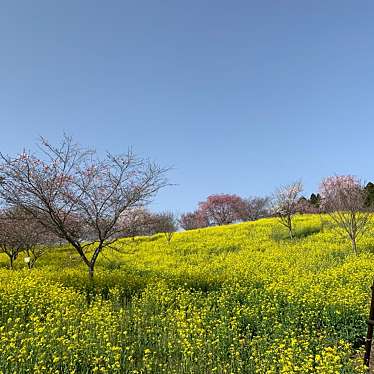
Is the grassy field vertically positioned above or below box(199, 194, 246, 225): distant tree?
below

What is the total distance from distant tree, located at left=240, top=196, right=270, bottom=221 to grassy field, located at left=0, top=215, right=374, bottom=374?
5462 cm

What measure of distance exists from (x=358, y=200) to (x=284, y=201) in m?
12.9

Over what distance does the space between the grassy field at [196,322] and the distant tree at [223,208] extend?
175 ft

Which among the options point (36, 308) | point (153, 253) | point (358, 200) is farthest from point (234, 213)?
point (36, 308)

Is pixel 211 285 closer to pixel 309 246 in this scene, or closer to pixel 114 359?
pixel 114 359

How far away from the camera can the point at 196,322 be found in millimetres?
7910

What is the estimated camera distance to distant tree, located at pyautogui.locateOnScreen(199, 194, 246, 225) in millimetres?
73312

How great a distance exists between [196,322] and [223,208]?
66.4 meters

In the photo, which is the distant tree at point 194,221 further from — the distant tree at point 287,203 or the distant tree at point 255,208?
the distant tree at point 287,203

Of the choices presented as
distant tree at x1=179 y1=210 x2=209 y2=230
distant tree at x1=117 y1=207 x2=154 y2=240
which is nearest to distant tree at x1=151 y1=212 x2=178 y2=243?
distant tree at x1=117 y1=207 x2=154 y2=240

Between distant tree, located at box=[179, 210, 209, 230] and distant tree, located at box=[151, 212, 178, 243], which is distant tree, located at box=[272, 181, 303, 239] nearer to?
distant tree, located at box=[151, 212, 178, 243]

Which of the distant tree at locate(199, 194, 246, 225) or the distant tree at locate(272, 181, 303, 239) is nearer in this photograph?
the distant tree at locate(272, 181, 303, 239)

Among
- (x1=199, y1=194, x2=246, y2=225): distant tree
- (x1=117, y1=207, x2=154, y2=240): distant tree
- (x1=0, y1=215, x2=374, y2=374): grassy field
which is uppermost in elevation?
(x1=199, y1=194, x2=246, y2=225): distant tree

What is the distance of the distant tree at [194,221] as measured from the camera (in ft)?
244
